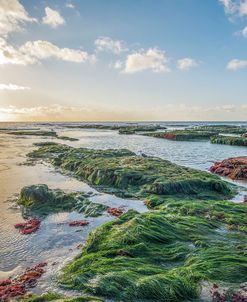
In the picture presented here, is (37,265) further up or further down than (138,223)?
further down

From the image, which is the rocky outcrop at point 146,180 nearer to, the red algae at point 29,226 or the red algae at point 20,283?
the red algae at point 29,226

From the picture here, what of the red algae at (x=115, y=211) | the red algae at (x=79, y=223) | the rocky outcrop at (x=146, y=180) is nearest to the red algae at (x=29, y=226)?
the red algae at (x=79, y=223)

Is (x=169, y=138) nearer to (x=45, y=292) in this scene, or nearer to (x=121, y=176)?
(x=121, y=176)

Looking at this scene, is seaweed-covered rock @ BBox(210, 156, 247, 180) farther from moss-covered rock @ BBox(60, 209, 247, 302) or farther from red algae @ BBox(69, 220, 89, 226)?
red algae @ BBox(69, 220, 89, 226)

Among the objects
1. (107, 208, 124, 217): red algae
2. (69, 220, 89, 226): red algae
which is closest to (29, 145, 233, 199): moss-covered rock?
(107, 208, 124, 217): red algae

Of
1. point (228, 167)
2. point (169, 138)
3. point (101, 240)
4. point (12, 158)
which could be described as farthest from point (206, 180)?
point (169, 138)
